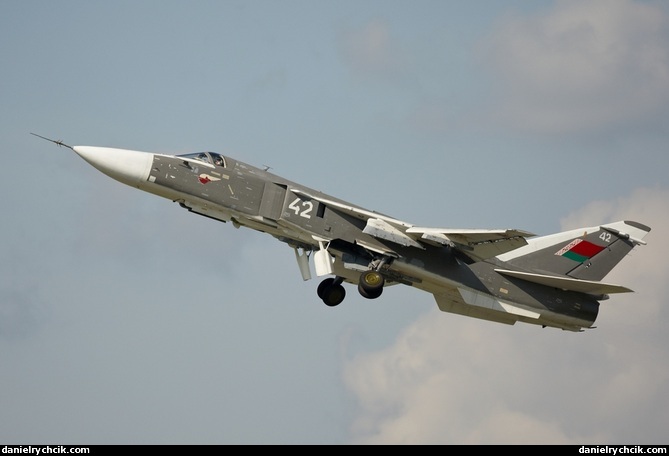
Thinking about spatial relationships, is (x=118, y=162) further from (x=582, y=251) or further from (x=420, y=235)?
(x=582, y=251)

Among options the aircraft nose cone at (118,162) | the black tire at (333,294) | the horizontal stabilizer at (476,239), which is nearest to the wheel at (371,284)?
the horizontal stabilizer at (476,239)

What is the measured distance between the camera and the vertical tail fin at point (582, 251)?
36844mm

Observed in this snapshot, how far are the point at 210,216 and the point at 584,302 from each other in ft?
38.0

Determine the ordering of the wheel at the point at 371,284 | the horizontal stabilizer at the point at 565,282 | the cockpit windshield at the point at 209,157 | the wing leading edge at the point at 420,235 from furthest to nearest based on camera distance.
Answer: the horizontal stabilizer at the point at 565,282 → the wheel at the point at 371,284 → the cockpit windshield at the point at 209,157 → the wing leading edge at the point at 420,235

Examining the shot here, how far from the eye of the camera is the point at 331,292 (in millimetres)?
37812

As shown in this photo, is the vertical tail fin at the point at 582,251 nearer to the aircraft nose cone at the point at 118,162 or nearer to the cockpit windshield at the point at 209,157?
the cockpit windshield at the point at 209,157

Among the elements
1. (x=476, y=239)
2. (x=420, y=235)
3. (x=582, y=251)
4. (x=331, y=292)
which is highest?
(x=582, y=251)

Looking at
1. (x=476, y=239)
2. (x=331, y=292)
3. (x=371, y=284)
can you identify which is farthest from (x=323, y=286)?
(x=476, y=239)

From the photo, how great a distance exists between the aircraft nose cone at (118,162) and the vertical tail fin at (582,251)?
1146 cm

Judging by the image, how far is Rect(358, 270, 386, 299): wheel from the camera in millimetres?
34375

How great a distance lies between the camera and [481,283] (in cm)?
3572

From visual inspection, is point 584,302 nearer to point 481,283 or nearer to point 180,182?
point 481,283

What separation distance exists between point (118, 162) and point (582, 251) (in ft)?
47.5
